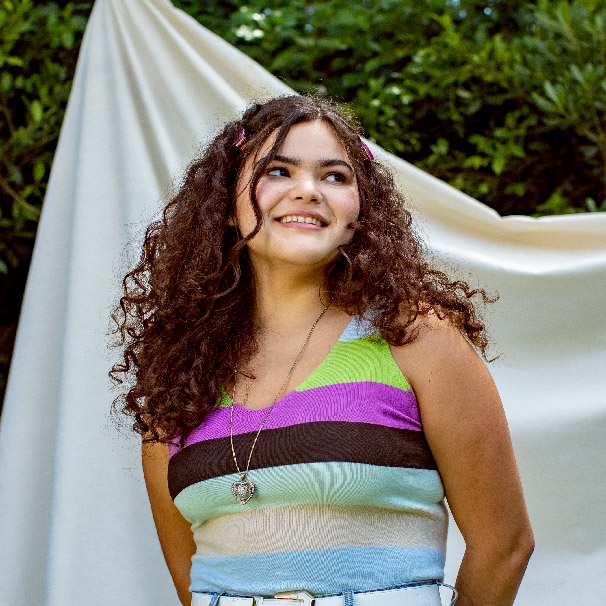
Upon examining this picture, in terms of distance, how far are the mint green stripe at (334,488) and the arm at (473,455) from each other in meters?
0.05

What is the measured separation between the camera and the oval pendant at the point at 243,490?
4.69ft

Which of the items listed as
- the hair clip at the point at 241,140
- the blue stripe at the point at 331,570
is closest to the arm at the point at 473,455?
the blue stripe at the point at 331,570

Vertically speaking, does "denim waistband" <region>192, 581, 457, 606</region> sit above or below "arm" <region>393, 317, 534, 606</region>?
below

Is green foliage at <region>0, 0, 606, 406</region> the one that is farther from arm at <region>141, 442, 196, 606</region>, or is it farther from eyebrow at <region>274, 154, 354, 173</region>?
eyebrow at <region>274, 154, 354, 173</region>

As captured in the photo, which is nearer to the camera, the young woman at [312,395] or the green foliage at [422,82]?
the young woman at [312,395]

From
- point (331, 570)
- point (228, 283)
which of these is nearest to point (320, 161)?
point (228, 283)

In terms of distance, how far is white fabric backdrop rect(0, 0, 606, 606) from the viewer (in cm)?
204

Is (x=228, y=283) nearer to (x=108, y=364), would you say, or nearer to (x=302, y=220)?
(x=302, y=220)

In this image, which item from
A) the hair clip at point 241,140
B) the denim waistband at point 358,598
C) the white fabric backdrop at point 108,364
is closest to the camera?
the denim waistband at point 358,598

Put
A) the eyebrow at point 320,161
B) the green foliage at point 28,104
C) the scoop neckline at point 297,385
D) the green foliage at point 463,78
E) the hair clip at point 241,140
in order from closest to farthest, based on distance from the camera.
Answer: the scoop neckline at point 297,385 → the eyebrow at point 320,161 → the hair clip at point 241,140 → the green foliage at point 28,104 → the green foliage at point 463,78

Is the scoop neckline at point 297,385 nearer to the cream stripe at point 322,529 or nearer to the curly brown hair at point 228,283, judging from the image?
the curly brown hair at point 228,283

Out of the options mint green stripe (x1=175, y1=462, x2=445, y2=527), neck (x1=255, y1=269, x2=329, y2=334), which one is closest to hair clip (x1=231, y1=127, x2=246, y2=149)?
neck (x1=255, y1=269, x2=329, y2=334)

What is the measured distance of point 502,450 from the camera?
4.85 ft

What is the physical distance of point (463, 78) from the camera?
2.75 metres
